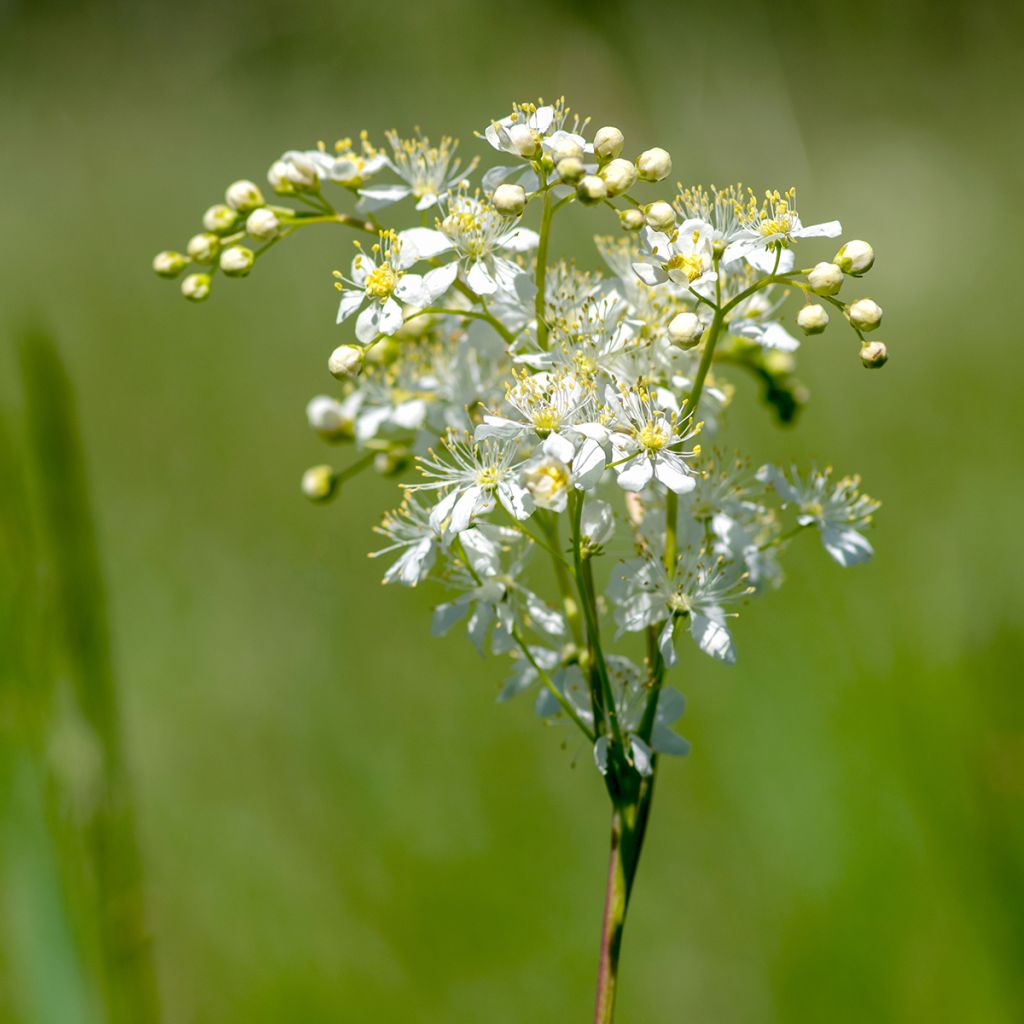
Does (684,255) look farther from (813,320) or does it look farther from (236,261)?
(236,261)

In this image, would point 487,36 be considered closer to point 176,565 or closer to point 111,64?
point 111,64

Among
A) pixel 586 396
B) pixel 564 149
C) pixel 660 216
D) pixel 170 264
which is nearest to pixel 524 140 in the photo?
pixel 564 149

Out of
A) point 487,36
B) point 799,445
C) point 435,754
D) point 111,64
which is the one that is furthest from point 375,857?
point 111,64

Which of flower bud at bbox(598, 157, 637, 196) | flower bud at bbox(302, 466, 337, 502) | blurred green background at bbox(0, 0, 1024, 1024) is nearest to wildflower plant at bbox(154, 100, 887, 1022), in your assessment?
flower bud at bbox(598, 157, 637, 196)

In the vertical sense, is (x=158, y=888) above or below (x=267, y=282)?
below

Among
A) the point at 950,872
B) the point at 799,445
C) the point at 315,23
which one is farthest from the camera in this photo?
the point at 315,23

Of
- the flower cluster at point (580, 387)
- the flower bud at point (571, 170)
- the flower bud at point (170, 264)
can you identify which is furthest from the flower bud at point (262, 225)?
the flower bud at point (571, 170)

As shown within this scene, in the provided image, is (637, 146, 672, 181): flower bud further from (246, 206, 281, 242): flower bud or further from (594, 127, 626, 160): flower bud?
(246, 206, 281, 242): flower bud
